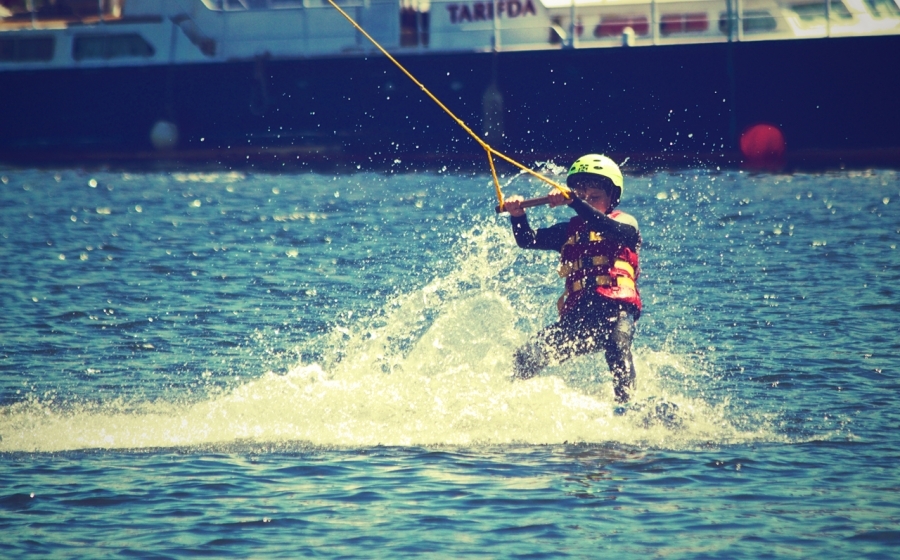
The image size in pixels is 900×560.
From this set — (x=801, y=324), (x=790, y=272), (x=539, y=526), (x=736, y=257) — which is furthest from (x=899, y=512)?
(x=736, y=257)

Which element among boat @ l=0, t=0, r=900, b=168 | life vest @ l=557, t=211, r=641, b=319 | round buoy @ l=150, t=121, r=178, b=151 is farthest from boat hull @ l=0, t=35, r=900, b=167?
life vest @ l=557, t=211, r=641, b=319

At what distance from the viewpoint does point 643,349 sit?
11.3 meters

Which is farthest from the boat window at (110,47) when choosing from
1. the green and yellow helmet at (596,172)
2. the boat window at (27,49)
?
the green and yellow helmet at (596,172)

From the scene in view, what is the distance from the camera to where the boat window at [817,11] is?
26.4 m

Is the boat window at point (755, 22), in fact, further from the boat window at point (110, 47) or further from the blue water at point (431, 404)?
the boat window at point (110, 47)

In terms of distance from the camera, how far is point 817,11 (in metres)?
26.5

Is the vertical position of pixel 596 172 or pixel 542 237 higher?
pixel 596 172

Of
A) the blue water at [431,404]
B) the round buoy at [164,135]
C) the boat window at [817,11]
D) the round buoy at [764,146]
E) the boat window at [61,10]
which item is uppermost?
the boat window at [61,10]

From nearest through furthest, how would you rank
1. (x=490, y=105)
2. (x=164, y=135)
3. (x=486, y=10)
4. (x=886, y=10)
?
(x=886, y=10)
(x=490, y=105)
(x=486, y=10)
(x=164, y=135)

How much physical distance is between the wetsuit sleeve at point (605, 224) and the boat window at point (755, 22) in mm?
19444

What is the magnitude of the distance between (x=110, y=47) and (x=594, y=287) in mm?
23866

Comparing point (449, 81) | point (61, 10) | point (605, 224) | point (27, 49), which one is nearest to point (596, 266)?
point (605, 224)

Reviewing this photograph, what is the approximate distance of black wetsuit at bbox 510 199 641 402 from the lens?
819cm

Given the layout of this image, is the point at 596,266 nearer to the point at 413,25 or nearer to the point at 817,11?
the point at 817,11
